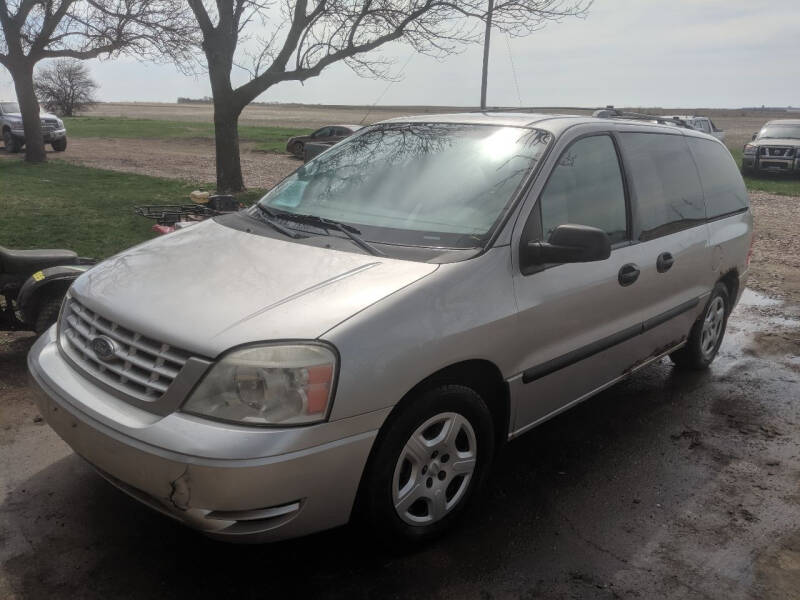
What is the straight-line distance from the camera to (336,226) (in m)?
3.33

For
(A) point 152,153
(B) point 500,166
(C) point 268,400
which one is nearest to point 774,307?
(B) point 500,166

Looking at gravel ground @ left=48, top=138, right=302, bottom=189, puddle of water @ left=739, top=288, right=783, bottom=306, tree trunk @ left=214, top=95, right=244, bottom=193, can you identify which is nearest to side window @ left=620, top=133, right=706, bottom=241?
puddle of water @ left=739, top=288, right=783, bottom=306

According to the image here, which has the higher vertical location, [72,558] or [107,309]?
[107,309]

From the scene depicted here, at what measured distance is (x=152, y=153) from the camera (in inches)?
1013

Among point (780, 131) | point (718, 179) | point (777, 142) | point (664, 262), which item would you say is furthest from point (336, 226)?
point (780, 131)

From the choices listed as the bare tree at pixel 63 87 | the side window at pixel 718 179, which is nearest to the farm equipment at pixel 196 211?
the side window at pixel 718 179

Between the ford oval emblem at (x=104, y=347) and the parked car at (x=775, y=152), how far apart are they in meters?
22.5

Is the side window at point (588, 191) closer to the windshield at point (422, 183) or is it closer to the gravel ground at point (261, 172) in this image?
the windshield at point (422, 183)

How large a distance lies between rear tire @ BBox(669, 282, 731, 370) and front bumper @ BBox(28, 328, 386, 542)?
3.29 m

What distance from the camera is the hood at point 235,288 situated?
2473mm

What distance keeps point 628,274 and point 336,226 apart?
1.59 metres

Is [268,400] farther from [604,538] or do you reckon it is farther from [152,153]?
[152,153]

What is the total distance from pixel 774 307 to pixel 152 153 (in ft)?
76.3

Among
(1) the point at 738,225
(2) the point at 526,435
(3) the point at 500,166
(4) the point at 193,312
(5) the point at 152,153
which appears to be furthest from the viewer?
(5) the point at 152,153
